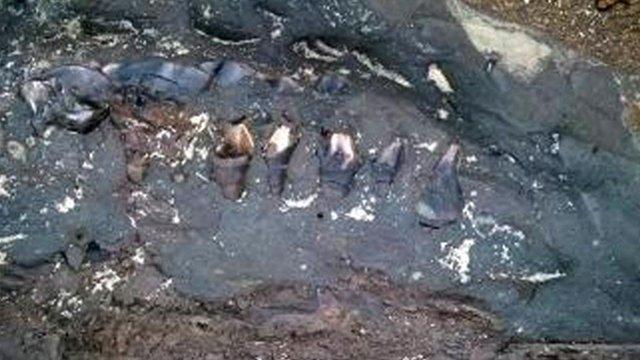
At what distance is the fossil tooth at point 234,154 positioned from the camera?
2.66 metres

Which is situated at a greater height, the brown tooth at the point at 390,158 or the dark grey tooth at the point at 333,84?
the dark grey tooth at the point at 333,84

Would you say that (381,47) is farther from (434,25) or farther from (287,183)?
(287,183)

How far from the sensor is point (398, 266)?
270 centimetres

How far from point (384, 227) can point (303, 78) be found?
42cm

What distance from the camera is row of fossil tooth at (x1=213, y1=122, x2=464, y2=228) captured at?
2646 millimetres

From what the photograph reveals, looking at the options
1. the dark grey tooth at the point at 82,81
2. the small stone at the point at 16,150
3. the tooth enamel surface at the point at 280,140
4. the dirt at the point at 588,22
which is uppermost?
the dirt at the point at 588,22

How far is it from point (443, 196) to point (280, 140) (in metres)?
0.43

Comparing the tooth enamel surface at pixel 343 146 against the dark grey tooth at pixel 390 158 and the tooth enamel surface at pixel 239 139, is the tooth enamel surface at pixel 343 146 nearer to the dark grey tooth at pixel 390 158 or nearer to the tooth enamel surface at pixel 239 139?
the dark grey tooth at pixel 390 158

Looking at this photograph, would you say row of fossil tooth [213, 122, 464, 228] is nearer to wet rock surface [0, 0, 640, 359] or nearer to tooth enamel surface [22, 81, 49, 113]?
wet rock surface [0, 0, 640, 359]

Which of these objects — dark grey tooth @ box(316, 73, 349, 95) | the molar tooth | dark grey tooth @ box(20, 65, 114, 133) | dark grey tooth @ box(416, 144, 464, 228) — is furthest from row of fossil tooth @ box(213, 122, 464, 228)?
the molar tooth

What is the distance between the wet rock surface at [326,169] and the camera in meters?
2.65

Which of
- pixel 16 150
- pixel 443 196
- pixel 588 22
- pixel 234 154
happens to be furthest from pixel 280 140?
pixel 588 22

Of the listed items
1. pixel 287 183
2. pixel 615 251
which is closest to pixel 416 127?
pixel 287 183

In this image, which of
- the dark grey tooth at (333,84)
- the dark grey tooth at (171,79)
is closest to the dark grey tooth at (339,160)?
the dark grey tooth at (333,84)
